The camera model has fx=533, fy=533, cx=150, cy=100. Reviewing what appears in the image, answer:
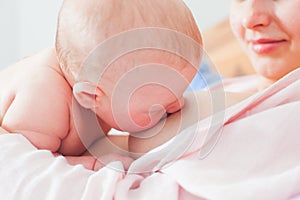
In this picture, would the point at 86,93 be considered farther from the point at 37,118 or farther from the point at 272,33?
the point at 272,33

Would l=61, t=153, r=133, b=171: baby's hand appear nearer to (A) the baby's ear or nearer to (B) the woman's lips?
(A) the baby's ear

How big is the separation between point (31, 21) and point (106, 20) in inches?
59.8

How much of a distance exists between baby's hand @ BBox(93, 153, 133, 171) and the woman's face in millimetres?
277

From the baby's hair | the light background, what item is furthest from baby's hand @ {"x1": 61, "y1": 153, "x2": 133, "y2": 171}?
the light background

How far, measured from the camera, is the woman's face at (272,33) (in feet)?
2.46

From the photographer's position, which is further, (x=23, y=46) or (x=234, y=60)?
(x=23, y=46)

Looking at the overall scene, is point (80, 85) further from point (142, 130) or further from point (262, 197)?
point (262, 197)

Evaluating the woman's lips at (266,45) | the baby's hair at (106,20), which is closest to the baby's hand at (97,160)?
the baby's hair at (106,20)

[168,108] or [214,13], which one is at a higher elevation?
[168,108]

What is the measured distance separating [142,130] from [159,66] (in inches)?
3.9

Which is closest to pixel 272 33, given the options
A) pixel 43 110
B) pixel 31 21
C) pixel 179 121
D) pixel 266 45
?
pixel 266 45

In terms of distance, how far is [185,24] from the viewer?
60 cm

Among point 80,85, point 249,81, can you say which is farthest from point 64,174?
point 249,81

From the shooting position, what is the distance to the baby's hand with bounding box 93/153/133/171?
2.09 ft
